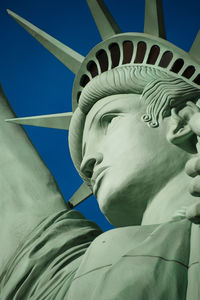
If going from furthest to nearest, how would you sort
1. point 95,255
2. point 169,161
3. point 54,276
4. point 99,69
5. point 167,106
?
point 99,69 < point 167,106 < point 169,161 < point 54,276 < point 95,255

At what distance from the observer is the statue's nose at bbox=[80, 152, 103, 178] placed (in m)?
4.36

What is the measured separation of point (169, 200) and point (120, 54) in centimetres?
159

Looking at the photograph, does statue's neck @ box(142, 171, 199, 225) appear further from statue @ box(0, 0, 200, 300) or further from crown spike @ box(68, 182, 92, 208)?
crown spike @ box(68, 182, 92, 208)

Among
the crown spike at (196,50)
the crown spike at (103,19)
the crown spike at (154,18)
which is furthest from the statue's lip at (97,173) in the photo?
the crown spike at (103,19)

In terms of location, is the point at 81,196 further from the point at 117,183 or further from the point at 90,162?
the point at 117,183

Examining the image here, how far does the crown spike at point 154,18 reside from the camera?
487 cm

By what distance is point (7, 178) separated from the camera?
5.05 meters

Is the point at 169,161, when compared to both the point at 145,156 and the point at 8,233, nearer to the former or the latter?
the point at 145,156

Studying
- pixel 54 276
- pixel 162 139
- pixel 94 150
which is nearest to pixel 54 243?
pixel 54 276

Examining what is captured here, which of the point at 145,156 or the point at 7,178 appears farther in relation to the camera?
Result: the point at 7,178

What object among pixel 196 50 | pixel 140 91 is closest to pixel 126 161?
pixel 140 91

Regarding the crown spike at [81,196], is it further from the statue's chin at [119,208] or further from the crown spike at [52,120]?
the statue's chin at [119,208]

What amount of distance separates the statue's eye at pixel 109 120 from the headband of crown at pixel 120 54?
56 centimetres

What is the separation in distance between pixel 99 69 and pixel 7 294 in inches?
82.6
